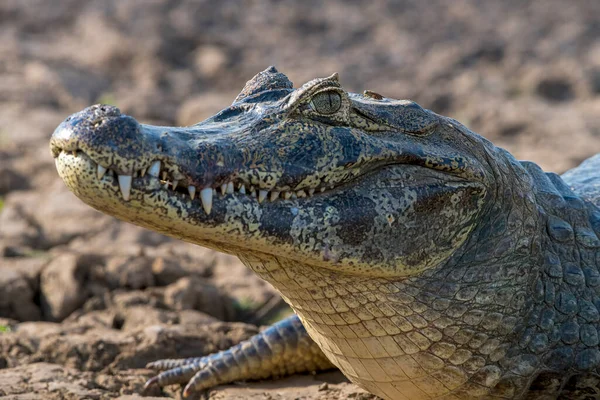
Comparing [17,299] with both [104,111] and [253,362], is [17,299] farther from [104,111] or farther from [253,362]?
[104,111]

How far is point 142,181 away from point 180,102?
705 cm

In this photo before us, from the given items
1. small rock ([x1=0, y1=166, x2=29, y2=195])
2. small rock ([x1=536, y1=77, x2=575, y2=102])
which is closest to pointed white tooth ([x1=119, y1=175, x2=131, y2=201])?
small rock ([x1=0, y1=166, x2=29, y2=195])

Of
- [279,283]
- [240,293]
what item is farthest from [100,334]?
[279,283]

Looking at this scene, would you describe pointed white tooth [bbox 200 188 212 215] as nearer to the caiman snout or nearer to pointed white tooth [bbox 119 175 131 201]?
the caiman snout

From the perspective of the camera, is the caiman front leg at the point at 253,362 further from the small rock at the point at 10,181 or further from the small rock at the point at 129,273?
the small rock at the point at 10,181

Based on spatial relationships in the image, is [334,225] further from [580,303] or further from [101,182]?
[580,303]

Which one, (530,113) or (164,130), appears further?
(530,113)

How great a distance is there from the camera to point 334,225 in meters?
2.91

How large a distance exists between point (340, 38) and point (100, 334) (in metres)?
7.83

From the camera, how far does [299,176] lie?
9.45 feet

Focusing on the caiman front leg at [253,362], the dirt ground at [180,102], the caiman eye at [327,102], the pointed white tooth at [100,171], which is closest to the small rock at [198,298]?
the dirt ground at [180,102]

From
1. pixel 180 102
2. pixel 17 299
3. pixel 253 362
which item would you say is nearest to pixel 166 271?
pixel 17 299

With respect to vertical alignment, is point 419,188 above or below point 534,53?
below

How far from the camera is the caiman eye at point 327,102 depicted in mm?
3047
